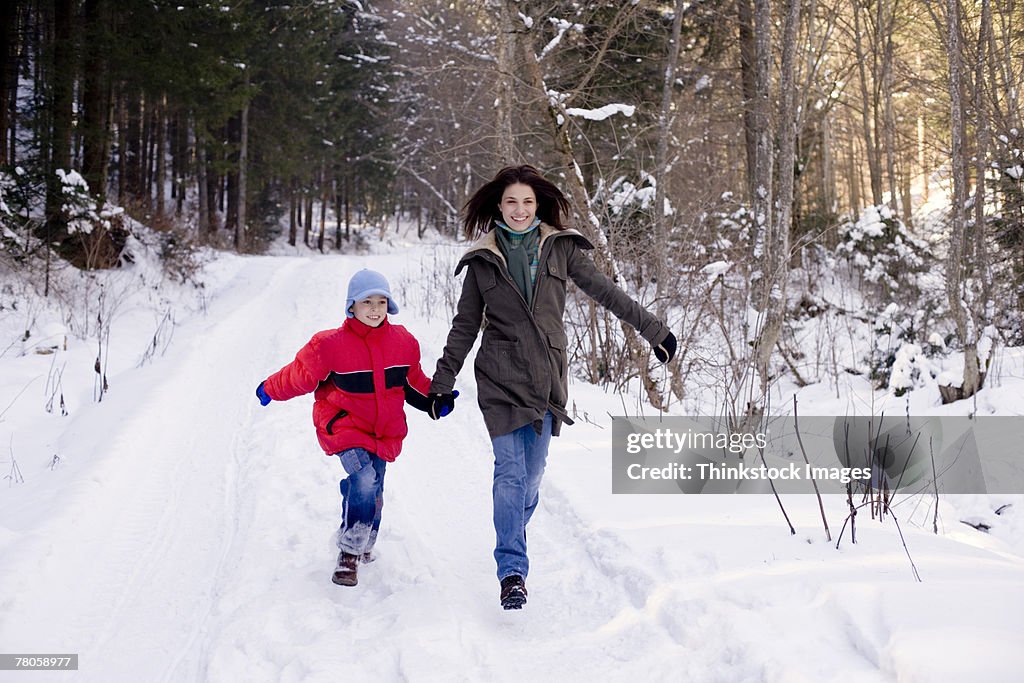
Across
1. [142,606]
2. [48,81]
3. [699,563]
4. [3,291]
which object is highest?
[48,81]

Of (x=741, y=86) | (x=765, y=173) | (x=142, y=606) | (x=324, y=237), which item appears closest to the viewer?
(x=142, y=606)

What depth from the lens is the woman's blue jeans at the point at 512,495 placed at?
307 centimetres

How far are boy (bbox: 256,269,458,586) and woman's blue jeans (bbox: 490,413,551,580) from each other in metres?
0.35

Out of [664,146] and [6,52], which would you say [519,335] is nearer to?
[664,146]

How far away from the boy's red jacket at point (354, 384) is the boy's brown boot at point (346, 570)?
0.49m

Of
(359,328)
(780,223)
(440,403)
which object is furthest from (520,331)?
(780,223)

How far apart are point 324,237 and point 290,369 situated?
A: 115 ft

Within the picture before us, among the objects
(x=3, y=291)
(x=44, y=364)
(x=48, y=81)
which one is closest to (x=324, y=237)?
(x=48, y=81)

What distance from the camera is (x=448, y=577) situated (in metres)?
3.46

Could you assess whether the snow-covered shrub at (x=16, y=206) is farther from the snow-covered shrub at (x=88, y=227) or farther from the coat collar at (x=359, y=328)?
the coat collar at (x=359, y=328)

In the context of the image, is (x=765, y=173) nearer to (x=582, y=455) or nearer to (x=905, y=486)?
(x=905, y=486)

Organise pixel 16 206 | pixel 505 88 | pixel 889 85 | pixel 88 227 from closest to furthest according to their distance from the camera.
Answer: pixel 505 88 → pixel 16 206 → pixel 88 227 → pixel 889 85

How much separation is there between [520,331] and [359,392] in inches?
32.4

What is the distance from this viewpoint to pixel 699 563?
325 centimetres
